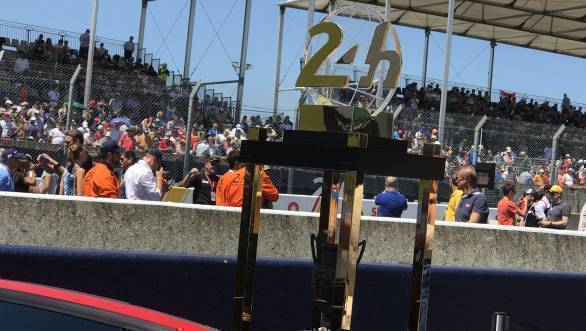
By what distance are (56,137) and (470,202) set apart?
368 inches

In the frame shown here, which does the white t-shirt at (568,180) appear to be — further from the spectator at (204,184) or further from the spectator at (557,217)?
the spectator at (204,184)

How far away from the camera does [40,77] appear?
17078 mm

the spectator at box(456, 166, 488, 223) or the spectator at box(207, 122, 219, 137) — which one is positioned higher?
the spectator at box(207, 122, 219, 137)

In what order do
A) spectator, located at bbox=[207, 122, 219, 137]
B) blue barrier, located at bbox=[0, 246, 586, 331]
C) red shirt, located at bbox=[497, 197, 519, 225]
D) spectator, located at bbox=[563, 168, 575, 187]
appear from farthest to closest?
spectator, located at bbox=[563, 168, 575, 187] → spectator, located at bbox=[207, 122, 219, 137] → red shirt, located at bbox=[497, 197, 519, 225] → blue barrier, located at bbox=[0, 246, 586, 331]

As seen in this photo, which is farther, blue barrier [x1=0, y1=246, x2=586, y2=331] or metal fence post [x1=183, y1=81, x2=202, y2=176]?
metal fence post [x1=183, y1=81, x2=202, y2=176]

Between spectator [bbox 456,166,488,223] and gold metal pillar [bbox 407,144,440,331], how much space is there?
17.3ft

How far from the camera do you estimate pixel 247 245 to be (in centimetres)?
545

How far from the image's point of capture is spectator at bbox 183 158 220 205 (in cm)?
1273

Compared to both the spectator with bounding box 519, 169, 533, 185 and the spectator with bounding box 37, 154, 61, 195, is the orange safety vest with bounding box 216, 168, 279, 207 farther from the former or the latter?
the spectator with bounding box 519, 169, 533, 185

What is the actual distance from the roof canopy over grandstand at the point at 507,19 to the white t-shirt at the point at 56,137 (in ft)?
53.0

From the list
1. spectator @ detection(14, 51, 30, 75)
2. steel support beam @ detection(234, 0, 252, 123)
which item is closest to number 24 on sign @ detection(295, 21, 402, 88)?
spectator @ detection(14, 51, 30, 75)

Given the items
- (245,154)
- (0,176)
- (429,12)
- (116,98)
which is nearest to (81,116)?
(116,98)

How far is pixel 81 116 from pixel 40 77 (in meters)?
1.07

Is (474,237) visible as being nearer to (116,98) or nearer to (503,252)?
(503,252)
